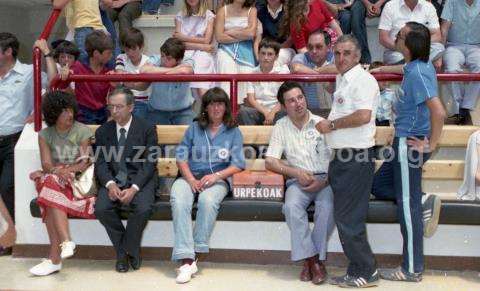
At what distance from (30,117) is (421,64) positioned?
314 cm

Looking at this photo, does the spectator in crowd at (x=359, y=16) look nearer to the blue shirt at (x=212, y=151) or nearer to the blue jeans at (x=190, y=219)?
the blue shirt at (x=212, y=151)

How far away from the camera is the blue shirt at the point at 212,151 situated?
219 inches

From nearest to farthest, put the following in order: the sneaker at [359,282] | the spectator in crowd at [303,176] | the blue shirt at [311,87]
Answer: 1. the sneaker at [359,282]
2. the spectator in crowd at [303,176]
3. the blue shirt at [311,87]

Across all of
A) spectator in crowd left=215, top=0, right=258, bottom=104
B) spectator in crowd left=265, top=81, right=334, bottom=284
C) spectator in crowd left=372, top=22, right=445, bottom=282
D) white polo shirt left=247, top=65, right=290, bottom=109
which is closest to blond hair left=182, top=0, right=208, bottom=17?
spectator in crowd left=215, top=0, right=258, bottom=104

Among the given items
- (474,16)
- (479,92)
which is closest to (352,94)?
(479,92)

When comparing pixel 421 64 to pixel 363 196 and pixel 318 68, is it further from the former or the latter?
pixel 318 68

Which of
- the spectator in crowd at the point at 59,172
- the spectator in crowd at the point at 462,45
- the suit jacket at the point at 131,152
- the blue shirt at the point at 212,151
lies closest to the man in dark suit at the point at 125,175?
the suit jacket at the point at 131,152

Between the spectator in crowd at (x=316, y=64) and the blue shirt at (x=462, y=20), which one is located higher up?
A: the blue shirt at (x=462, y=20)

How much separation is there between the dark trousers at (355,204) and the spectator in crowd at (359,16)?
3041 mm

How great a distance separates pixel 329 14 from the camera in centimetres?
743

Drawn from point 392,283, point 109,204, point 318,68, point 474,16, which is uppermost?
point 474,16

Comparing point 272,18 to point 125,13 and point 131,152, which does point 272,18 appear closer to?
point 125,13

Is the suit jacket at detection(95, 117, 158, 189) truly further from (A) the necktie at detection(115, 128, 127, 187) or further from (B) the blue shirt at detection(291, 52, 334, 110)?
(B) the blue shirt at detection(291, 52, 334, 110)

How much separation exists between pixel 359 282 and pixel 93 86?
9.68 feet
